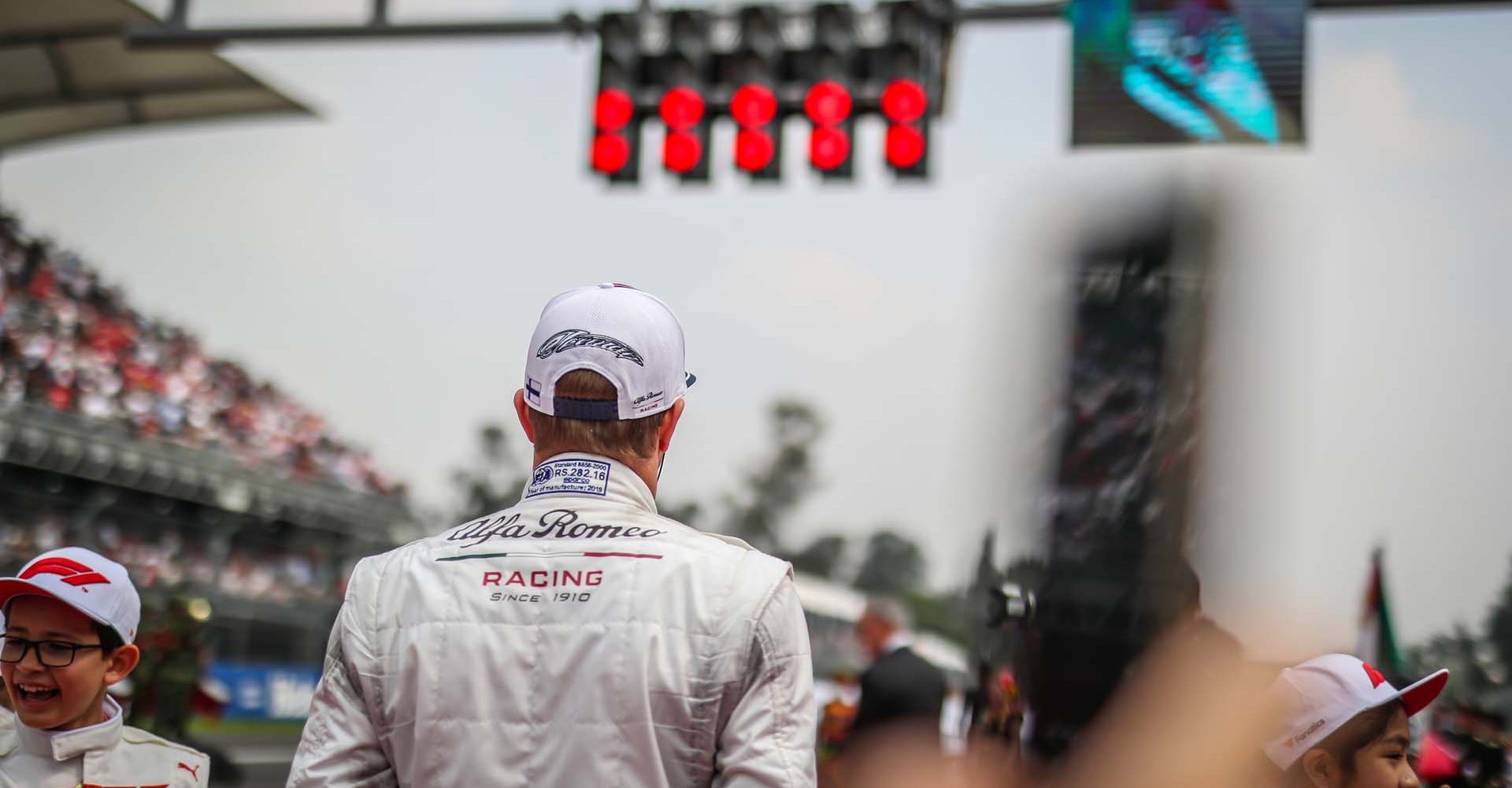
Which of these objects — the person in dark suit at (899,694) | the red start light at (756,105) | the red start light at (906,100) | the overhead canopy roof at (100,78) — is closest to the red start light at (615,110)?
the red start light at (756,105)

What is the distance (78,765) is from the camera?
8.67ft

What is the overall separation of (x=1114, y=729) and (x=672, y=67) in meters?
4.26

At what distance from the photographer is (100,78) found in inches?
484

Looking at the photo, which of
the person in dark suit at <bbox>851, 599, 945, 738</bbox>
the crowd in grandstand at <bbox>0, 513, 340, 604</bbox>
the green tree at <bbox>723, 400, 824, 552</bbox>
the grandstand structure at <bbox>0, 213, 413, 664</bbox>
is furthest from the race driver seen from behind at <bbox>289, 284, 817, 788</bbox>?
the green tree at <bbox>723, 400, 824, 552</bbox>

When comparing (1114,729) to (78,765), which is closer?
(78,765)

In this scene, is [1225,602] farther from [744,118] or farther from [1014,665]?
[744,118]

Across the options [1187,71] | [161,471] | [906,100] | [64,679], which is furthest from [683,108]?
[161,471]

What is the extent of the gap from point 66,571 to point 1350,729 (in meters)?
2.29

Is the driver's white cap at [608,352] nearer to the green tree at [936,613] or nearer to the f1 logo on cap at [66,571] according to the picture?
the f1 logo on cap at [66,571]

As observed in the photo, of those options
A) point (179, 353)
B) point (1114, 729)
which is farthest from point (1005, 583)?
point (179, 353)

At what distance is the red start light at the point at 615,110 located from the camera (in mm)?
6691

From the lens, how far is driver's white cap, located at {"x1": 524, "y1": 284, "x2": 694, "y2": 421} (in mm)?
1794

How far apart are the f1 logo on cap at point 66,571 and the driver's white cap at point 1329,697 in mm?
2158

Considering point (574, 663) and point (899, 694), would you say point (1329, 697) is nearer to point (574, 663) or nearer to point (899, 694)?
point (574, 663)
